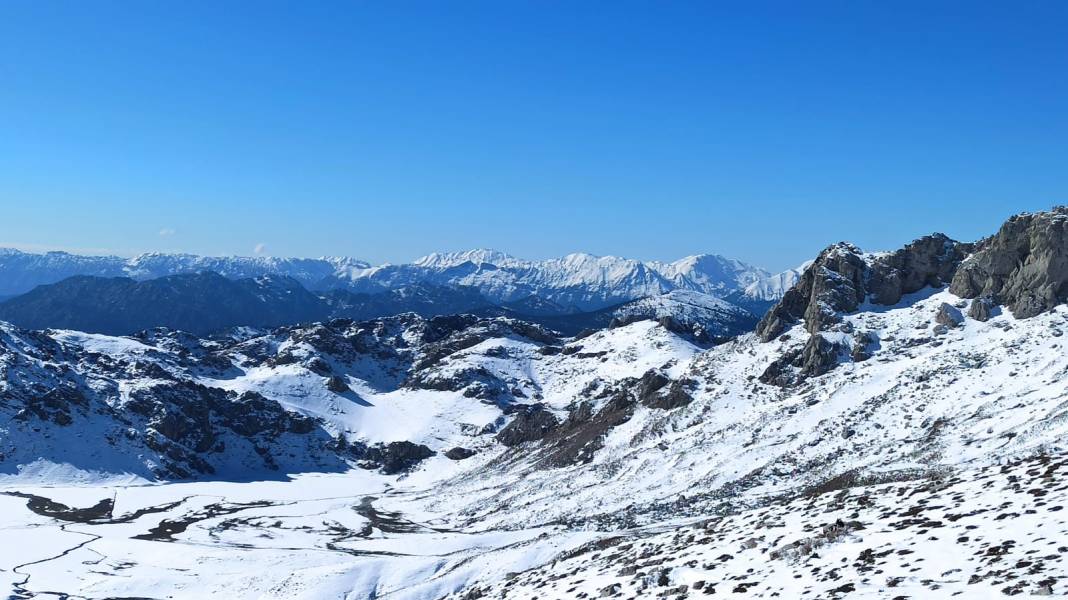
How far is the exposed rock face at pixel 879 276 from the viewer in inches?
5266

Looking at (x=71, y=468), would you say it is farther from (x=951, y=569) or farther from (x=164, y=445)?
(x=951, y=569)

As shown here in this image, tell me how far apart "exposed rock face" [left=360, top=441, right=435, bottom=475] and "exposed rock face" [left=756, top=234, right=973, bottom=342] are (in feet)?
302

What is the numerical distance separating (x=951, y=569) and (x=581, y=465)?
109 meters

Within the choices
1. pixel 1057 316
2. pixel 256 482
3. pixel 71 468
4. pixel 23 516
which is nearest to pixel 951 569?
pixel 1057 316

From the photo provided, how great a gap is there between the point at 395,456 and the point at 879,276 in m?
118

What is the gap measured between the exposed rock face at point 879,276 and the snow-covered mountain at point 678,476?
389 millimetres

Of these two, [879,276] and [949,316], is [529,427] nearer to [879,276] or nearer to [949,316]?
[879,276]

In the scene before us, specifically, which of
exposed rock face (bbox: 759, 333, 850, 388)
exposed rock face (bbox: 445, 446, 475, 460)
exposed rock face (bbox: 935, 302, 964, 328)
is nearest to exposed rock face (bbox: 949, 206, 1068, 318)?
exposed rock face (bbox: 935, 302, 964, 328)

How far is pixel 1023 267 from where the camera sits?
11494 centimetres

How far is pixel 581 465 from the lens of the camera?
5103 inches

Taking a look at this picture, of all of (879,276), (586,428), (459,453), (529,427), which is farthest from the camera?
(459,453)

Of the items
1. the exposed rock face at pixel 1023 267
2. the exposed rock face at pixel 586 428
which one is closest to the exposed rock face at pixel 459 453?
the exposed rock face at pixel 586 428

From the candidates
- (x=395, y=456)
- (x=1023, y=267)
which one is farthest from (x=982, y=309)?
(x=395, y=456)

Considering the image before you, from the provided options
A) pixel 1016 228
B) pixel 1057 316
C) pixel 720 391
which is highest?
pixel 1016 228
